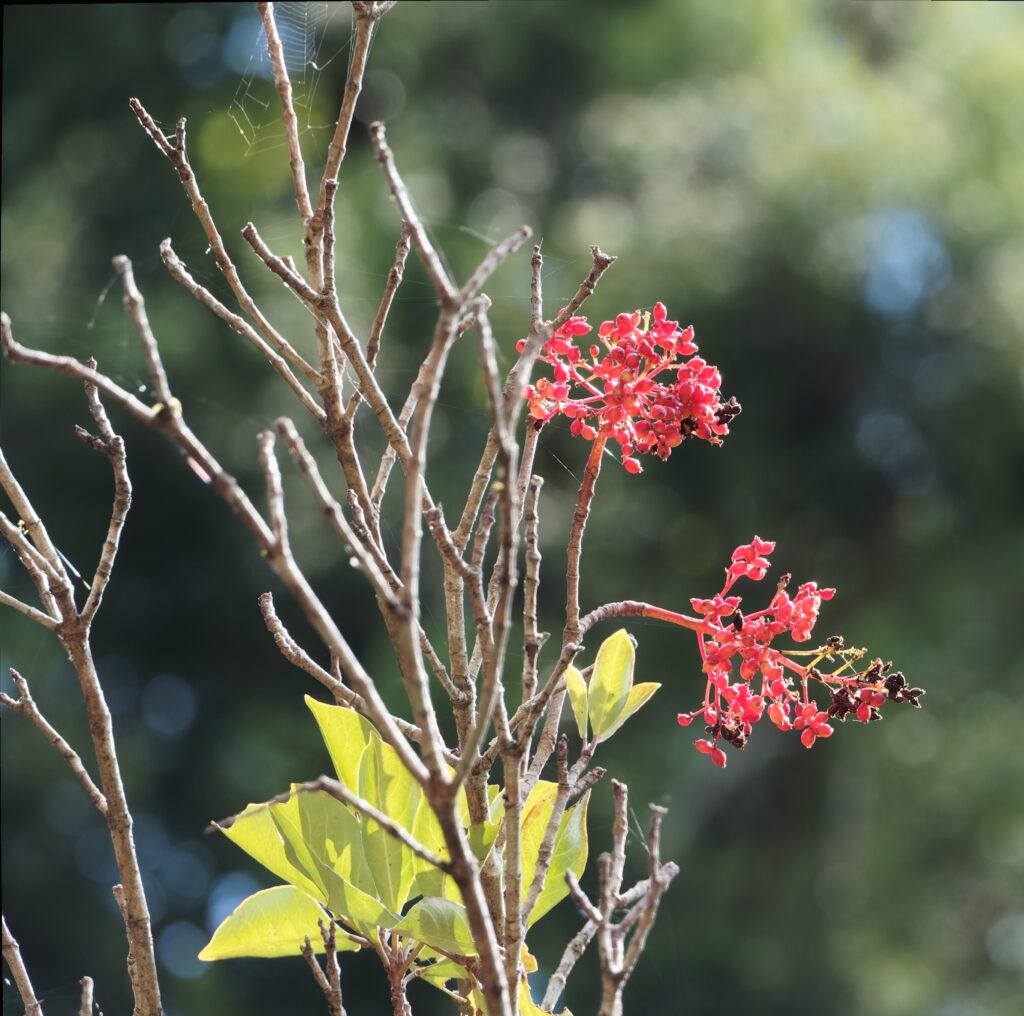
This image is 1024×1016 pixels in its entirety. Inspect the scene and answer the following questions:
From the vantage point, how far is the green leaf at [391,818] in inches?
15.5

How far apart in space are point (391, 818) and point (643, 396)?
0.57ft

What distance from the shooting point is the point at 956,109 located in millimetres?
3242

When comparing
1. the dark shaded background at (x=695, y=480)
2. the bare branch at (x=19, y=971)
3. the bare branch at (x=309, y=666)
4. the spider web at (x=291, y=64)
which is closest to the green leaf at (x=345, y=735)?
the bare branch at (x=309, y=666)

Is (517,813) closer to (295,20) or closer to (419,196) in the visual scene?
(295,20)

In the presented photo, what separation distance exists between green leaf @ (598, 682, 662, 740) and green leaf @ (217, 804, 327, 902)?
117 mm

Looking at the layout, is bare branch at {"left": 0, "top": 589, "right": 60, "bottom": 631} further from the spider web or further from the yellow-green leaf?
the spider web

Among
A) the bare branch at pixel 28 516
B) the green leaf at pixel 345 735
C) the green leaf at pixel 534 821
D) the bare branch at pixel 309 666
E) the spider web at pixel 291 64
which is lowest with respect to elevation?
the green leaf at pixel 534 821

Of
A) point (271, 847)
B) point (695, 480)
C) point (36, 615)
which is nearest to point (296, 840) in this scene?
point (271, 847)

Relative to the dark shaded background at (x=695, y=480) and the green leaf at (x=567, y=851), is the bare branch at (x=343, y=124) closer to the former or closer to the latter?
the green leaf at (x=567, y=851)

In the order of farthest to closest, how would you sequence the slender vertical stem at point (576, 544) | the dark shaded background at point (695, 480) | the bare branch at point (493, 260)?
the dark shaded background at point (695, 480) < the slender vertical stem at point (576, 544) < the bare branch at point (493, 260)

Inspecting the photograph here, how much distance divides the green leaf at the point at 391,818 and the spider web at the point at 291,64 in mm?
400

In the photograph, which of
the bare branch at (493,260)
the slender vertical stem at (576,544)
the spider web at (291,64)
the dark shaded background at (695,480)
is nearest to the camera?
the bare branch at (493,260)

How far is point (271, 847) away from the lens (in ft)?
1.31

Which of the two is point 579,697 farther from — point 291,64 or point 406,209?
point 291,64
